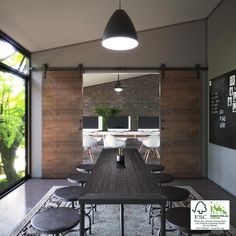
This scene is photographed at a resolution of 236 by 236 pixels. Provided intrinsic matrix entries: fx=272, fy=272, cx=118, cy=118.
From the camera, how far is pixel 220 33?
15.2 feet

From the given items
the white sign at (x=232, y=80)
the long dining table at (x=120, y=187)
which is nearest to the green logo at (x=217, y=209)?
the long dining table at (x=120, y=187)

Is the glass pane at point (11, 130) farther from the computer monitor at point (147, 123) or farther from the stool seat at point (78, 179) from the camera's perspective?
the computer monitor at point (147, 123)

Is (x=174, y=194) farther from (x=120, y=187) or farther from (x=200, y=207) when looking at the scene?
(x=200, y=207)

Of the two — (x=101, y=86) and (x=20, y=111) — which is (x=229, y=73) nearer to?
(x=20, y=111)

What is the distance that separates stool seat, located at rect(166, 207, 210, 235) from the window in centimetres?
311

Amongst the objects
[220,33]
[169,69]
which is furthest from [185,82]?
[220,33]

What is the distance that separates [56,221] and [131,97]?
7905 millimetres

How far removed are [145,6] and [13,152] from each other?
3.28 meters

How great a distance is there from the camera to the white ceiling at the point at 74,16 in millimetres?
3612

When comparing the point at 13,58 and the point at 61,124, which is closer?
the point at 13,58

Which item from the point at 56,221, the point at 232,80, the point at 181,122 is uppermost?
the point at 232,80

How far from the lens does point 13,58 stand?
4.71 m

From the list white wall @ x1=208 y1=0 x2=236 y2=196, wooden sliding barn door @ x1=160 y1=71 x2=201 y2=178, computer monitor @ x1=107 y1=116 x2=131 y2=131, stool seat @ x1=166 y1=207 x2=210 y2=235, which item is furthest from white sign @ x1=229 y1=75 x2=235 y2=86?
computer monitor @ x1=107 y1=116 x2=131 y2=131

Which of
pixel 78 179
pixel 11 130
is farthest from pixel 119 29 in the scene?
pixel 11 130
